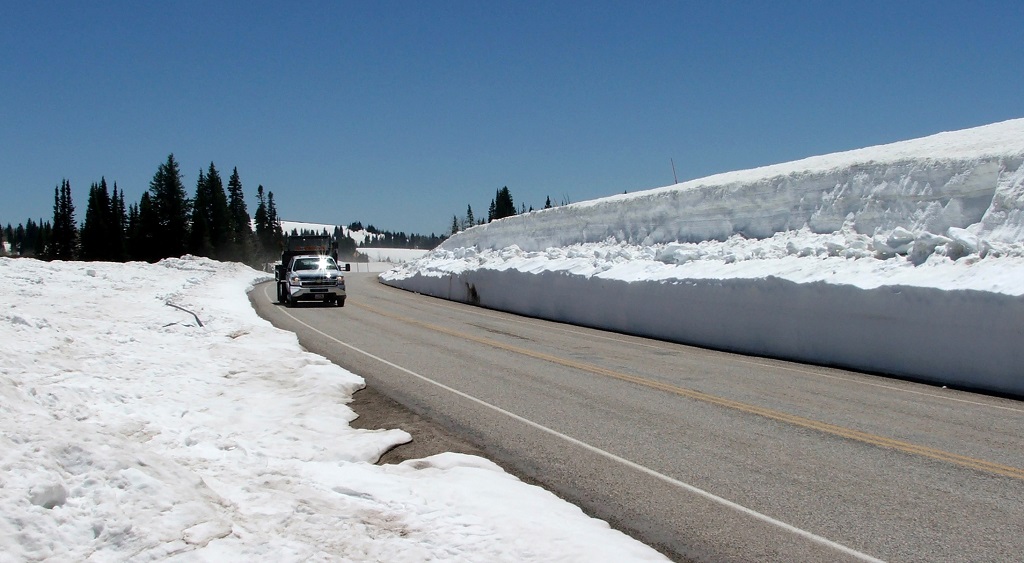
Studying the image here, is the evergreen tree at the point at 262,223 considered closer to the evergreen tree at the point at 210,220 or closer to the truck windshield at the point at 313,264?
the evergreen tree at the point at 210,220

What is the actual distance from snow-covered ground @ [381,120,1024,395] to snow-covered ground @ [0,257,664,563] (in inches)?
348

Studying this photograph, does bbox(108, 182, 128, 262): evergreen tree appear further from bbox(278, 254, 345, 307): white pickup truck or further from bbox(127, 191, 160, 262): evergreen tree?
bbox(278, 254, 345, 307): white pickup truck

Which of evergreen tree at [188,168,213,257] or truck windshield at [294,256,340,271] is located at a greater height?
evergreen tree at [188,168,213,257]

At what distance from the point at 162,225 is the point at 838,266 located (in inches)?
3646

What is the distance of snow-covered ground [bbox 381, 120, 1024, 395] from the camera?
1128 centimetres

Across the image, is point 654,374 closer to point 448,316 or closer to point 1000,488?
point 1000,488

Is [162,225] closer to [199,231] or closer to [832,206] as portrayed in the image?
[199,231]

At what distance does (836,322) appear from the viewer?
1324cm

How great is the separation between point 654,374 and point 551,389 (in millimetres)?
2236

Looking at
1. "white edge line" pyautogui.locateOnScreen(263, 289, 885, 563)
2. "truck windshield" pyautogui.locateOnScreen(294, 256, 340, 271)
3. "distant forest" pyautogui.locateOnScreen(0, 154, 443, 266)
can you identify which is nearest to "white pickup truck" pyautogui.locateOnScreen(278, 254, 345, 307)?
"truck windshield" pyautogui.locateOnScreen(294, 256, 340, 271)

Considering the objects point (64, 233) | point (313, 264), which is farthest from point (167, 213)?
point (313, 264)

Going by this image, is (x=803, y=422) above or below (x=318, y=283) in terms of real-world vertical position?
below

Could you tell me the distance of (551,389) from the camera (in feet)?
33.0

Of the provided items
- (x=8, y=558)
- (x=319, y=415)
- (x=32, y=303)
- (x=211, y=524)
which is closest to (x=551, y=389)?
(x=319, y=415)
